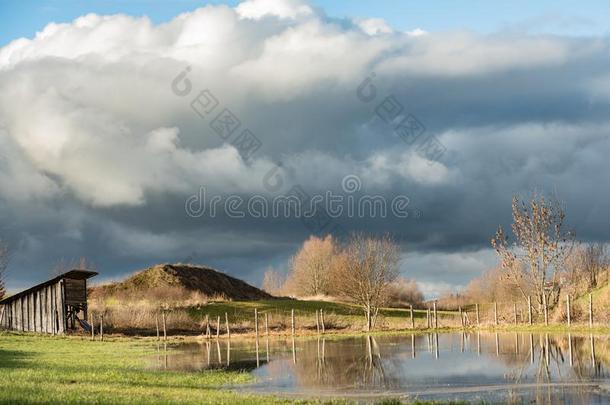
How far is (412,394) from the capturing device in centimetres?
2423

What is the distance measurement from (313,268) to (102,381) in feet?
341

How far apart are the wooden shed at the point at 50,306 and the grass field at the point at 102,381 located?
802 inches

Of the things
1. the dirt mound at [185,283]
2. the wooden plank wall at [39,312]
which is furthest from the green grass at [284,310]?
the wooden plank wall at [39,312]

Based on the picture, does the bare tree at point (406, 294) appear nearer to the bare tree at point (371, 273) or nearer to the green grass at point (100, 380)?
the bare tree at point (371, 273)

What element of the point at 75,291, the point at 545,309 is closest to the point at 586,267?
the point at 545,309

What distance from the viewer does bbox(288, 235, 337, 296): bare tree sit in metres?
130

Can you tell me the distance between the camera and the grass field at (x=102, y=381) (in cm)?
2052

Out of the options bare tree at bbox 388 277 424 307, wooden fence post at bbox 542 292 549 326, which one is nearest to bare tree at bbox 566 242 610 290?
wooden fence post at bbox 542 292 549 326

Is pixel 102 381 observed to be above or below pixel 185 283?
below

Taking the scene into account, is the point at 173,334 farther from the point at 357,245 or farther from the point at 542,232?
the point at 542,232

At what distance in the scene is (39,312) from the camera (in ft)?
237

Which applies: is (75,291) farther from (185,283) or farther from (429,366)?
(429,366)

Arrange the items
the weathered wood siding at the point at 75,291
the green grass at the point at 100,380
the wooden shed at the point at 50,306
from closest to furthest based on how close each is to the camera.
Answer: the green grass at the point at 100,380 → the wooden shed at the point at 50,306 → the weathered wood siding at the point at 75,291

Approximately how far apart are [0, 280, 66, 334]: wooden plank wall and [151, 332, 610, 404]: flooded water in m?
20.9
